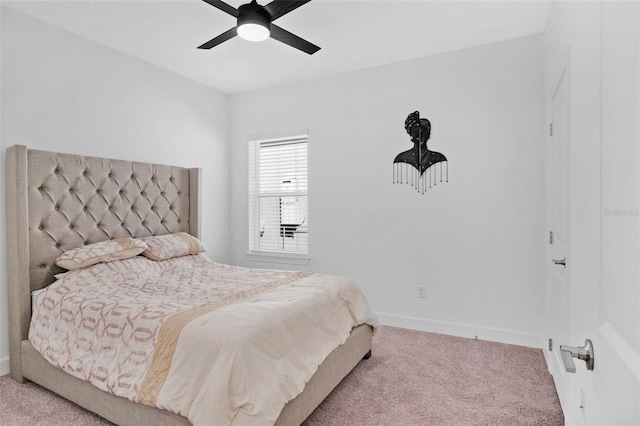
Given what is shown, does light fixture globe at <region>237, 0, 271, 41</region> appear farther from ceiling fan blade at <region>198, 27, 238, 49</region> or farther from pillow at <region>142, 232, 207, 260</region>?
pillow at <region>142, 232, 207, 260</region>

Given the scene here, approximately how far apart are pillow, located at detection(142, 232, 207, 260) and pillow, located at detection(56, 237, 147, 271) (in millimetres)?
97

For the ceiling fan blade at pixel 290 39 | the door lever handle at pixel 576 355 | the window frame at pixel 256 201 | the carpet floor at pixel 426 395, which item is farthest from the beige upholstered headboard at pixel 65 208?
the door lever handle at pixel 576 355

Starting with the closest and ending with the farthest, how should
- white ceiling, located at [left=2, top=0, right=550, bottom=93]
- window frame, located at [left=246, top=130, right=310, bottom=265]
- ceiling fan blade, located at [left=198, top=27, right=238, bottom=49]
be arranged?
ceiling fan blade, located at [left=198, top=27, right=238, bottom=49]
white ceiling, located at [left=2, top=0, right=550, bottom=93]
window frame, located at [left=246, top=130, right=310, bottom=265]

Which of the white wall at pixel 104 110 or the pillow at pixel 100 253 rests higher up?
the white wall at pixel 104 110

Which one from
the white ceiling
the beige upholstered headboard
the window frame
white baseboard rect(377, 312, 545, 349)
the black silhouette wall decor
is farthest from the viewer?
the window frame

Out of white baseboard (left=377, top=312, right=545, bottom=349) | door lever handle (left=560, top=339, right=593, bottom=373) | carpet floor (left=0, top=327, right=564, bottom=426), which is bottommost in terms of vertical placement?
carpet floor (left=0, top=327, right=564, bottom=426)

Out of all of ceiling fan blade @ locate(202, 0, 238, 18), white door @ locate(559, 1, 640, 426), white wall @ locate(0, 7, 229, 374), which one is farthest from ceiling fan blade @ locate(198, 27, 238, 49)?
white door @ locate(559, 1, 640, 426)

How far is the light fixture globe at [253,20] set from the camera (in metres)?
2.14

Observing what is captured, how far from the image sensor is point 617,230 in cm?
59

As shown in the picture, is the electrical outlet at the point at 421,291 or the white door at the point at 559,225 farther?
the electrical outlet at the point at 421,291

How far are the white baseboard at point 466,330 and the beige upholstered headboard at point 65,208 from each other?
2.52 metres

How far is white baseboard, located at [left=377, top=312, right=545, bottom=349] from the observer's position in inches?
124

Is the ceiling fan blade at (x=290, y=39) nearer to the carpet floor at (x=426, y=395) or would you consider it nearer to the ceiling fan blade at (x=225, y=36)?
the ceiling fan blade at (x=225, y=36)

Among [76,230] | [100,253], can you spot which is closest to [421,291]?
[100,253]
